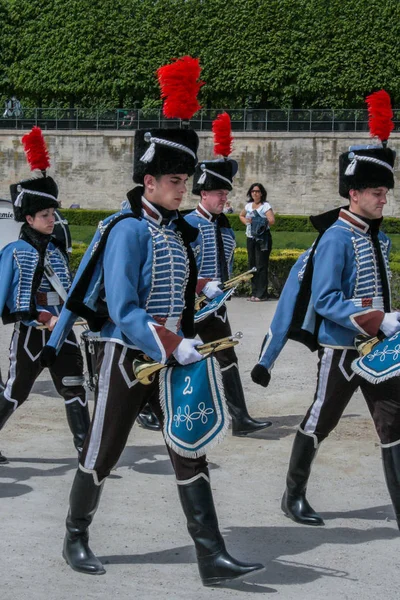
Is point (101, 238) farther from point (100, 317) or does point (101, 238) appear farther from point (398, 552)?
point (398, 552)

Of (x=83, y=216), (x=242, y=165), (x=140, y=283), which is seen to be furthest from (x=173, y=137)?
(x=242, y=165)

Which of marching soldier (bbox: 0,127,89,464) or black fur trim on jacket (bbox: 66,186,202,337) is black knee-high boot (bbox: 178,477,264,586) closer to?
black fur trim on jacket (bbox: 66,186,202,337)

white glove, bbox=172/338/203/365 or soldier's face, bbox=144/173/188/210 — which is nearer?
white glove, bbox=172/338/203/365

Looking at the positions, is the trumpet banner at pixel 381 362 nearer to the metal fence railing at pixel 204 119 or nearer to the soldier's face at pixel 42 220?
the soldier's face at pixel 42 220

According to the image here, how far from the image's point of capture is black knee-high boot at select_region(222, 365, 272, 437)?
23.1 ft

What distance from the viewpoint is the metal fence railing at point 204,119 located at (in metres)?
38.4

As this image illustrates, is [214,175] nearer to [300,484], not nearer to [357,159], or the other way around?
[357,159]

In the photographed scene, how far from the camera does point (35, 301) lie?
632 centimetres

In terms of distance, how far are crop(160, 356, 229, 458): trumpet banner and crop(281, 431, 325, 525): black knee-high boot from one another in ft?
3.22

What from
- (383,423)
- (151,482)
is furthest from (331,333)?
(151,482)

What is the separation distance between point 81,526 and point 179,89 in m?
1.83

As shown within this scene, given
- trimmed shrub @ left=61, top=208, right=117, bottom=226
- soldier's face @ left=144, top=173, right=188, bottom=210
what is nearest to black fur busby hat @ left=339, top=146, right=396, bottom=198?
soldier's face @ left=144, top=173, right=188, bottom=210

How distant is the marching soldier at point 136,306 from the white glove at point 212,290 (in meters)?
2.53

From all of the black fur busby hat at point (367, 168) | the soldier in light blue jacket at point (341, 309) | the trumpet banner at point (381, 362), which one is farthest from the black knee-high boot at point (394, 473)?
the black fur busby hat at point (367, 168)
